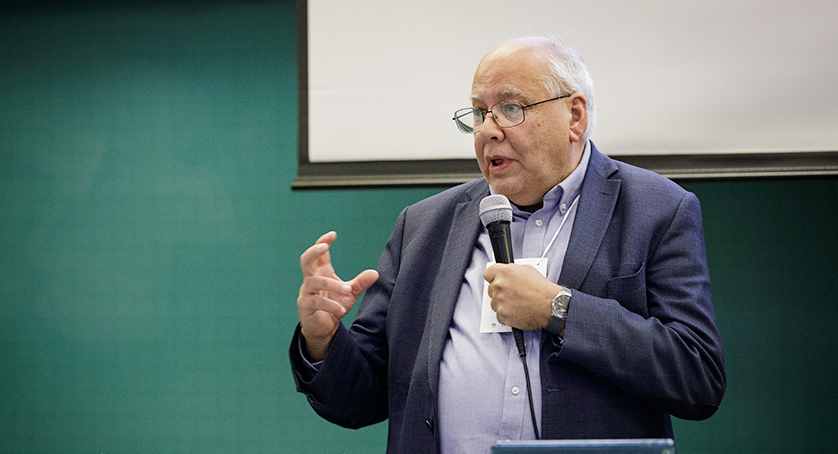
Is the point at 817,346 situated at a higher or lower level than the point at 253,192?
lower

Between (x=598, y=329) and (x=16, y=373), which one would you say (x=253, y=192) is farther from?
(x=598, y=329)

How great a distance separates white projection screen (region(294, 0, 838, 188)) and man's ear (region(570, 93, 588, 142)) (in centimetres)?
→ 54

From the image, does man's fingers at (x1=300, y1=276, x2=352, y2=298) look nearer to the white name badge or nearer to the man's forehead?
the white name badge

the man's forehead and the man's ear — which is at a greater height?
the man's forehead

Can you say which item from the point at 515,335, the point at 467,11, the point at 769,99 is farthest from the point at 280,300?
the point at 769,99

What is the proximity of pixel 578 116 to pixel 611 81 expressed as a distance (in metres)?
0.59

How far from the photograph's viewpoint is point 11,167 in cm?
279

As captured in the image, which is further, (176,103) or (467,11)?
(176,103)

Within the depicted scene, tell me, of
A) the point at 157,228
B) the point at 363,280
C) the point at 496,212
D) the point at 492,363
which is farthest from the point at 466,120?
the point at 157,228

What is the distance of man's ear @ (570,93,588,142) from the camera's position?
1549 mm

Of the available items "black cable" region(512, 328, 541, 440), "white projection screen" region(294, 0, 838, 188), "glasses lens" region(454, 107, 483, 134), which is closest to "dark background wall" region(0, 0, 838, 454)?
"white projection screen" region(294, 0, 838, 188)

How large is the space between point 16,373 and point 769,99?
2.98 m

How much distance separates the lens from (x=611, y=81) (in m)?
2.07

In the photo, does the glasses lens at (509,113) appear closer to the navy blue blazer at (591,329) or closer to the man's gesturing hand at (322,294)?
the navy blue blazer at (591,329)
